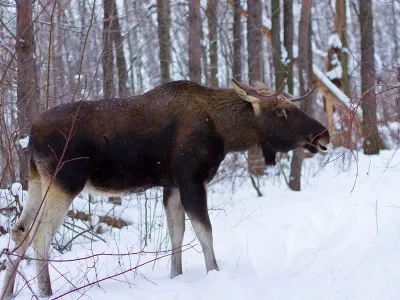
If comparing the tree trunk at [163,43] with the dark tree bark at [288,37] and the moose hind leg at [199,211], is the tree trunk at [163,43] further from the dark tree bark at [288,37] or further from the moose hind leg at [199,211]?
the moose hind leg at [199,211]

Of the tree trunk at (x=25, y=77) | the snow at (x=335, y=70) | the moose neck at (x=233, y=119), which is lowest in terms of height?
the moose neck at (x=233, y=119)

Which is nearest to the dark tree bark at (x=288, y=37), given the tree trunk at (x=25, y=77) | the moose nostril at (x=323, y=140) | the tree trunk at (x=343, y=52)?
the tree trunk at (x=343, y=52)

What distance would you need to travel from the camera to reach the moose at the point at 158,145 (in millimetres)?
5152

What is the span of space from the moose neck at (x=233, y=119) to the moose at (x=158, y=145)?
0.01m

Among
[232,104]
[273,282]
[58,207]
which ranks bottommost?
[273,282]

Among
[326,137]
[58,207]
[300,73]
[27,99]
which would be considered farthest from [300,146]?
[300,73]

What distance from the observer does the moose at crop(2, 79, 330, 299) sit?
5.15 m

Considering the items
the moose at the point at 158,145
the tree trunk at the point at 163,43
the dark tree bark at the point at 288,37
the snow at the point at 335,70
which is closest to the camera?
the moose at the point at 158,145

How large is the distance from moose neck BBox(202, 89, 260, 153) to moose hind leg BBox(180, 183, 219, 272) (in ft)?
2.28

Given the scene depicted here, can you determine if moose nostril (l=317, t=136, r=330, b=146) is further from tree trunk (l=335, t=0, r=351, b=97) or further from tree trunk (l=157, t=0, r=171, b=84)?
tree trunk (l=335, t=0, r=351, b=97)

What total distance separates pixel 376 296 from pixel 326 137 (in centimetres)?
233

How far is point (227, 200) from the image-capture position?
1134cm

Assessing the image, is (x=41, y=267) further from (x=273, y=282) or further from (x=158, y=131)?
(x=273, y=282)

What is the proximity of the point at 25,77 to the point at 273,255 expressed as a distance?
3.90 metres
